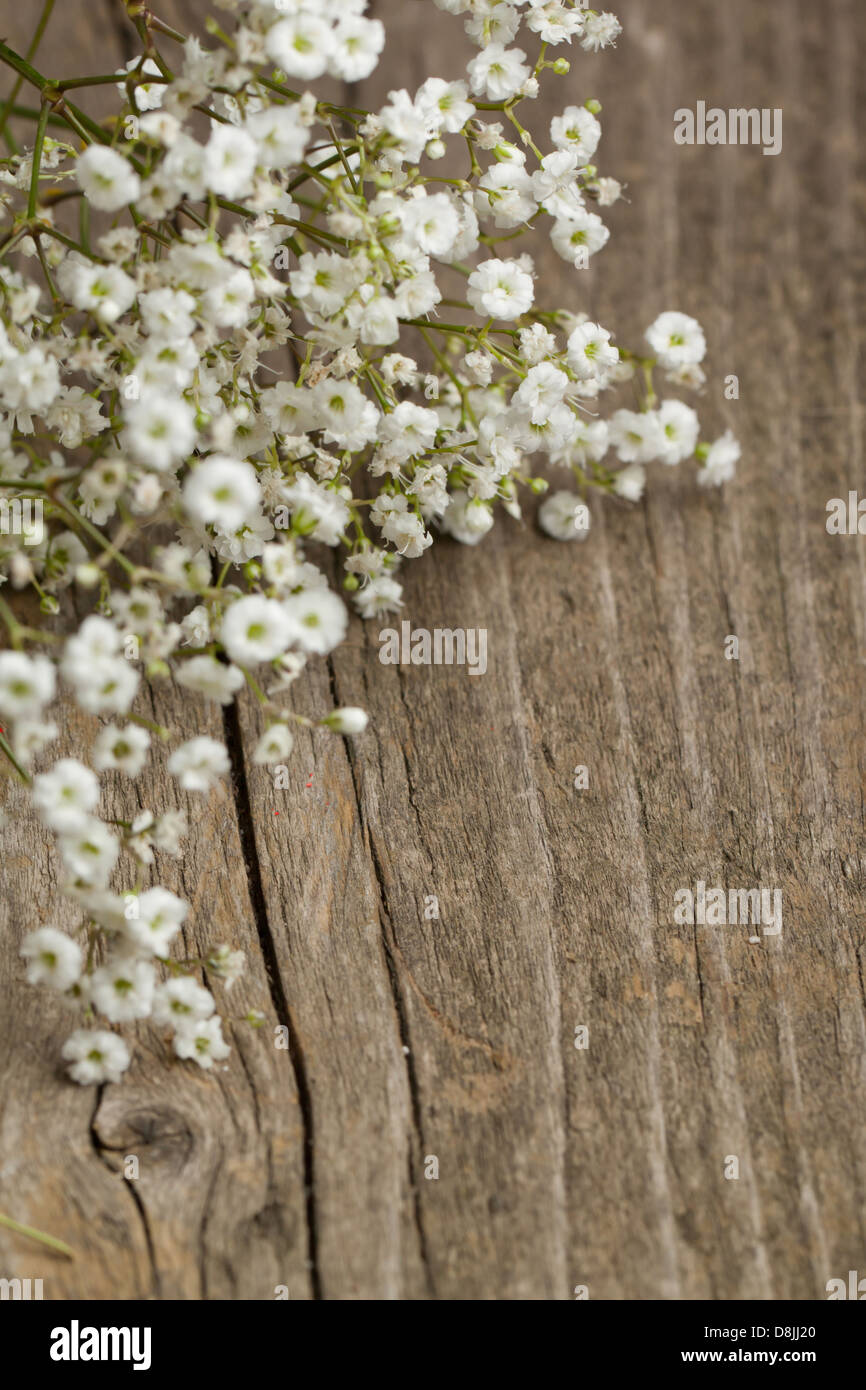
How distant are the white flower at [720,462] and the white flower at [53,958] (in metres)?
0.87

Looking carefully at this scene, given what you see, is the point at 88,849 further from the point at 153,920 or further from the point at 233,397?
the point at 233,397

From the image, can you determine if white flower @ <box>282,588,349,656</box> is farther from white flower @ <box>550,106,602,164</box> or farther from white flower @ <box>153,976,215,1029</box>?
white flower @ <box>550,106,602,164</box>

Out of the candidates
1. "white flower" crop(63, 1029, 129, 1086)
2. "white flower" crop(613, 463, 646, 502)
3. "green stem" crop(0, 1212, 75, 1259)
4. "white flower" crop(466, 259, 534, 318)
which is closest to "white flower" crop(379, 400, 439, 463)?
"white flower" crop(466, 259, 534, 318)

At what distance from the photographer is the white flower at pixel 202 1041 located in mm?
955

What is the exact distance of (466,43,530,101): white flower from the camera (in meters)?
1.11

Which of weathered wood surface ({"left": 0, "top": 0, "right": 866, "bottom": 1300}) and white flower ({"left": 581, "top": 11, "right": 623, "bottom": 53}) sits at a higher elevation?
white flower ({"left": 581, "top": 11, "right": 623, "bottom": 53})

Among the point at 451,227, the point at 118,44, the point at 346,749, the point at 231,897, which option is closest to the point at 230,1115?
the point at 231,897

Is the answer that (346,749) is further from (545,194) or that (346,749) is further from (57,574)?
(545,194)

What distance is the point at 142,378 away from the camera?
989mm

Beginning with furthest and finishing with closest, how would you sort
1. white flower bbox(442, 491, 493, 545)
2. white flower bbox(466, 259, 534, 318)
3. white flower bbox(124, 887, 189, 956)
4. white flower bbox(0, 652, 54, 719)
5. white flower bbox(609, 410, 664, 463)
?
white flower bbox(609, 410, 664, 463) → white flower bbox(442, 491, 493, 545) → white flower bbox(466, 259, 534, 318) → white flower bbox(124, 887, 189, 956) → white flower bbox(0, 652, 54, 719)

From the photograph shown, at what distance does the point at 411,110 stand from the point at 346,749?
0.54 metres

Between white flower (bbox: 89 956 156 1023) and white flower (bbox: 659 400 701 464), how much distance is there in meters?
0.78

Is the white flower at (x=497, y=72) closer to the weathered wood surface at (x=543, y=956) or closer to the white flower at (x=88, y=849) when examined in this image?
the weathered wood surface at (x=543, y=956)

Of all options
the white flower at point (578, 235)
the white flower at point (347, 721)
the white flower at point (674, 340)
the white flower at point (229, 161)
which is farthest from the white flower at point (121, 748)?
the white flower at point (674, 340)
